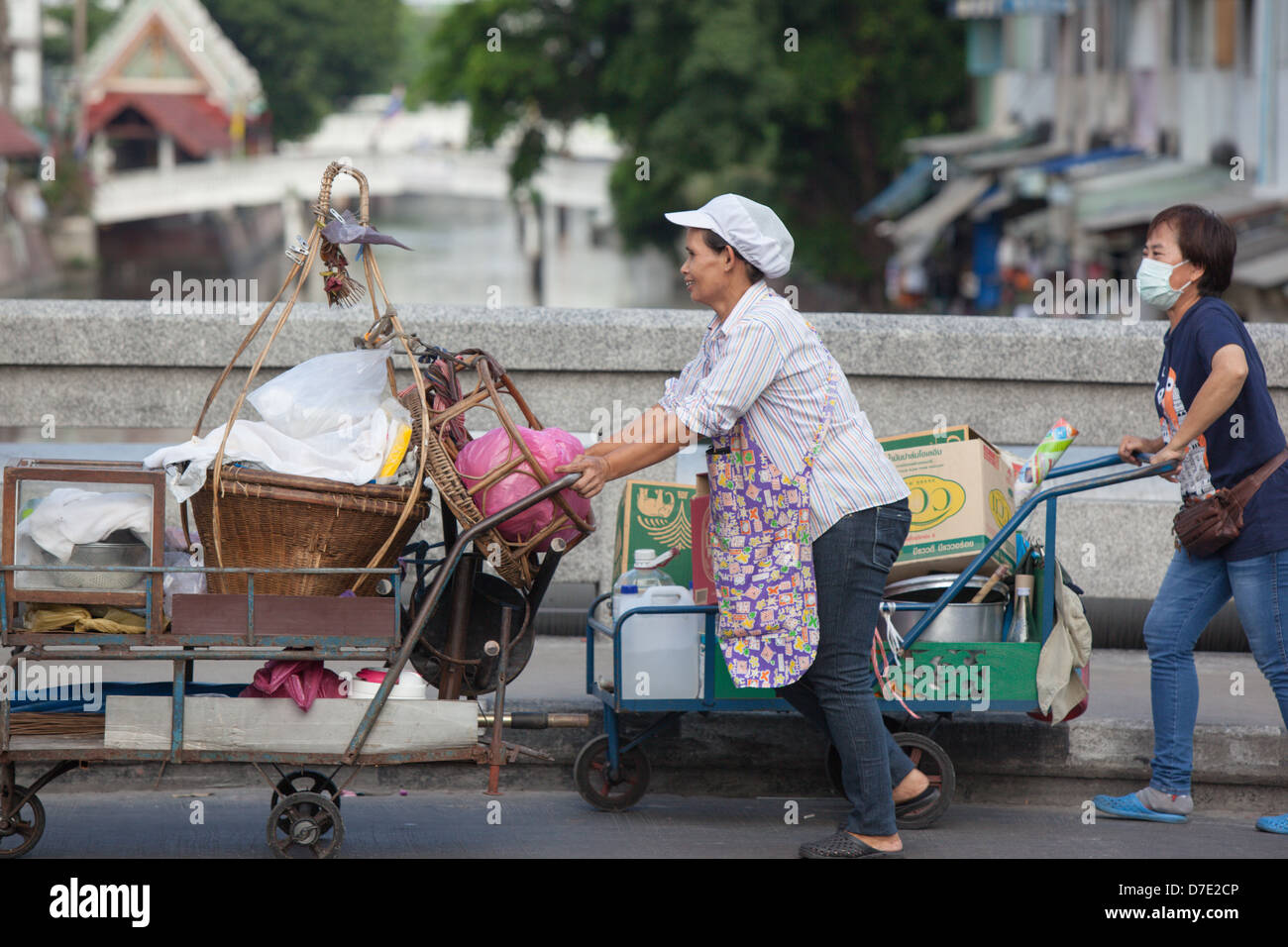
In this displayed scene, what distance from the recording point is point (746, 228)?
4523 millimetres

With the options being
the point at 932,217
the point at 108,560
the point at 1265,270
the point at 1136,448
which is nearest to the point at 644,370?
the point at 1136,448

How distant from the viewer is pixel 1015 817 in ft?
18.0

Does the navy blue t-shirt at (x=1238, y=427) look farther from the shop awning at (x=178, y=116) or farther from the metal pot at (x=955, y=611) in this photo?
the shop awning at (x=178, y=116)

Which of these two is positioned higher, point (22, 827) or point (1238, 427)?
point (1238, 427)

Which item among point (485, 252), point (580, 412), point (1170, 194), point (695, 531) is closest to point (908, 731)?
point (695, 531)

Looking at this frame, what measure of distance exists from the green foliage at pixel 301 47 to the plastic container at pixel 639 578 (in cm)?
7972

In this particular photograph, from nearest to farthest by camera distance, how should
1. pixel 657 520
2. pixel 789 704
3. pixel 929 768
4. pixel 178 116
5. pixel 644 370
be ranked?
pixel 789 704
pixel 929 768
pixel 657 520
pixel 644 370
pixel 178 116

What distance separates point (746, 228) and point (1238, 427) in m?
1.61

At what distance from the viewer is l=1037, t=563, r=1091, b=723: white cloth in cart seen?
16.6ft

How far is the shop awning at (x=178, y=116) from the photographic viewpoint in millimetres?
76375

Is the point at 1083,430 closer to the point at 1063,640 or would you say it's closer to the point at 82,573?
the point at 1063,640

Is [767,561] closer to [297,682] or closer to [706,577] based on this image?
[706,577]

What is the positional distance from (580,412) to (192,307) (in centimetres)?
164

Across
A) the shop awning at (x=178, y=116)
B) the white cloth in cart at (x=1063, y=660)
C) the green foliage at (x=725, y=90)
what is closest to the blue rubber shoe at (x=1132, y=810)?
the white cloth in cart at (x=1063, y=660)
